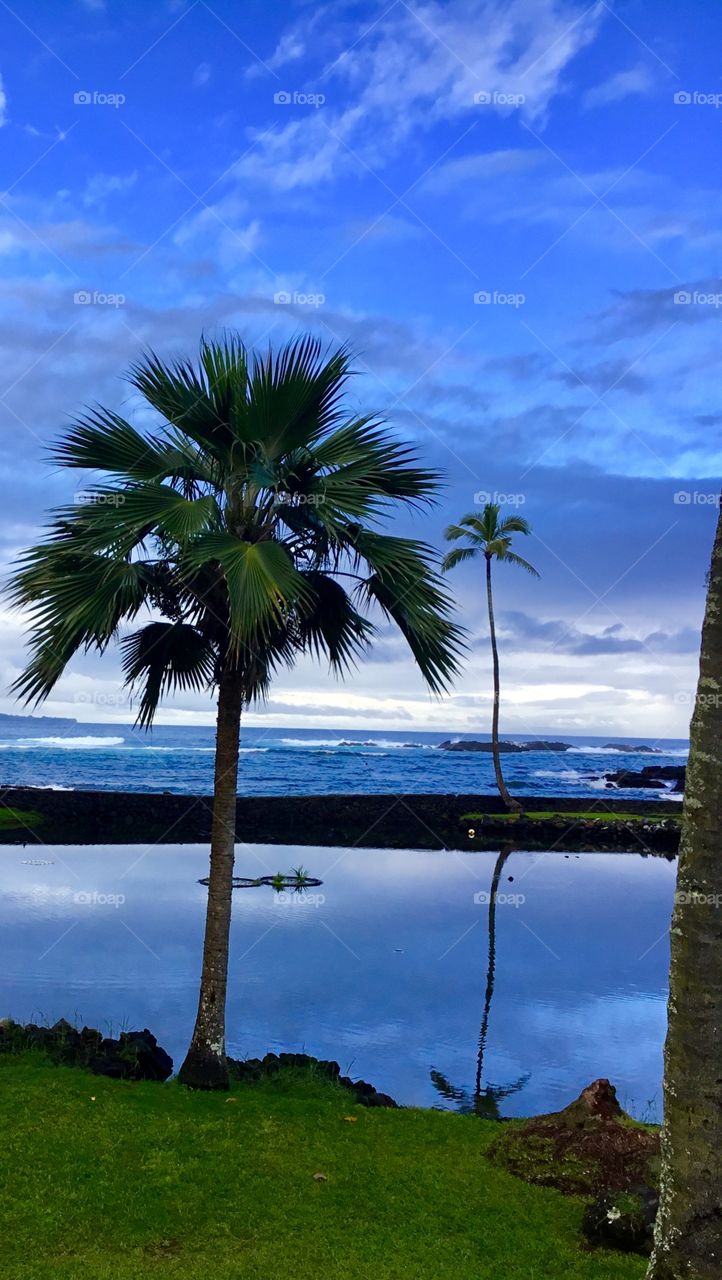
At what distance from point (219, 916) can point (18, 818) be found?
87.5 ft

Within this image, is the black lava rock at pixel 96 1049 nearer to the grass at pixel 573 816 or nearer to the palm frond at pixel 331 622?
the palm frond at pixel 331 622

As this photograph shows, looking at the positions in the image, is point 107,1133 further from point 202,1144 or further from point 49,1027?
point 49,1027

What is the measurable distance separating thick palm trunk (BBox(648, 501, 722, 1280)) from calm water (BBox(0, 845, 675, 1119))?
5.06 metres

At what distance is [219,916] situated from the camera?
8.82 m

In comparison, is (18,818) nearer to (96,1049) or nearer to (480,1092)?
(96,1049)

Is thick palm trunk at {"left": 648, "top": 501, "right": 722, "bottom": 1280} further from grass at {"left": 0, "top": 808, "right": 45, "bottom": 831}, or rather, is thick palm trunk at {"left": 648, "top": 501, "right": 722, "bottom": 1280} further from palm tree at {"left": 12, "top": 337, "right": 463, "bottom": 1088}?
grass at {"left": 0, "top": 808, "right": 45, "bottom": 831}

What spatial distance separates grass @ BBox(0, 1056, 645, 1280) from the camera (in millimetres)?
5402

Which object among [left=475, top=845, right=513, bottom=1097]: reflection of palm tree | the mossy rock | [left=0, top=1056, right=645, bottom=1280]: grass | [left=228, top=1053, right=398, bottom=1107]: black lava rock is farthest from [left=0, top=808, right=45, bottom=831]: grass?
the mossy rock

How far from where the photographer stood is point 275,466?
878cm

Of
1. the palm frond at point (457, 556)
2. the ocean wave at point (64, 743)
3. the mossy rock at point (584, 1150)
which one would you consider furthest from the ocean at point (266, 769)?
the mossy rock at point (584, 1150)

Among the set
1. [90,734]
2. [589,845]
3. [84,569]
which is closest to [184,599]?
[84,569]

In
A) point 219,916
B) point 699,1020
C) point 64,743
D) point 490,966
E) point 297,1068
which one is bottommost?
point 64,743

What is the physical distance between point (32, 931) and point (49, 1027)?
238 inches

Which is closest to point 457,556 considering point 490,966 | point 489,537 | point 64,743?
point 489,537
